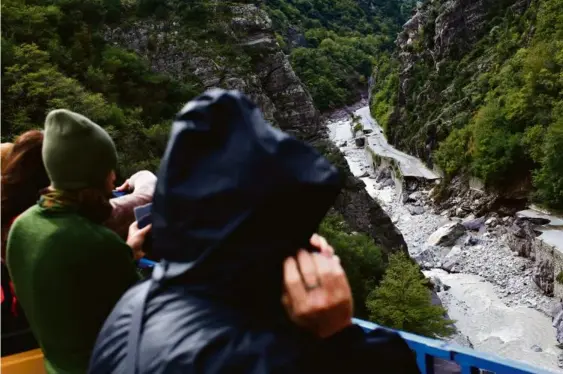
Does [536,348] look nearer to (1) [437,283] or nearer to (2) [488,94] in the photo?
(1) [437,283]

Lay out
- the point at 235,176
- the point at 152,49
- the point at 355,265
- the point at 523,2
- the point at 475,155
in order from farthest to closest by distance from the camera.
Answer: the point at 523,2 < the point at 475,155 < the point at 152,49 < the point at 355,265 < the point at 235,176

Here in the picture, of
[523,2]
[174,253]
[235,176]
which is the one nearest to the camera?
[235,176]

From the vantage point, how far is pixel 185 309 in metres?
1.36

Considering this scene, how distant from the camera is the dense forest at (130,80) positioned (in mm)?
17047

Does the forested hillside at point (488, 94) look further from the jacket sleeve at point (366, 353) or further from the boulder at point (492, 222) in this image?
the jacket sleeve at point (366, 353)

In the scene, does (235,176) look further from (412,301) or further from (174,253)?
(412,301)

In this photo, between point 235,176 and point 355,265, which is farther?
point 355,265

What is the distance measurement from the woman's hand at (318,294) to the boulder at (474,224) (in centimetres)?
3832

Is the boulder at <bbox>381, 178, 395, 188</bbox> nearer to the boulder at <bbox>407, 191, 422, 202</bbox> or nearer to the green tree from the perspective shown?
the boulder at <bbox>407, 191, 422, 202</bbox>

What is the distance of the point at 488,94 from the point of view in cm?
4494

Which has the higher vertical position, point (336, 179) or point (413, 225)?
point (336, 179)

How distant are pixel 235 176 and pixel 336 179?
24 centimetres

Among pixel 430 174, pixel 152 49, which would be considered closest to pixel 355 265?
pixel 152 49

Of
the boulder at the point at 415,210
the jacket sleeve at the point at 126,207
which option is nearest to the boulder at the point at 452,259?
the boulder at the point at 415,210
